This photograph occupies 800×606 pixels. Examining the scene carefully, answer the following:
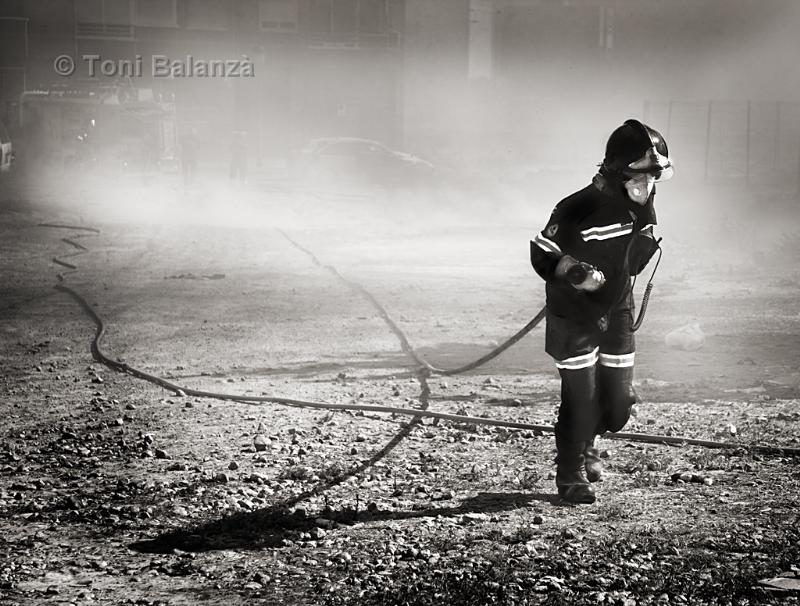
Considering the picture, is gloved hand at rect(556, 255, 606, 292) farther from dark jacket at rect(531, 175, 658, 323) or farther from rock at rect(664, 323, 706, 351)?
rock at rect(664, 323, 706, 351)

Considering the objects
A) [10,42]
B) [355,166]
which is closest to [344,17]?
[10,42]

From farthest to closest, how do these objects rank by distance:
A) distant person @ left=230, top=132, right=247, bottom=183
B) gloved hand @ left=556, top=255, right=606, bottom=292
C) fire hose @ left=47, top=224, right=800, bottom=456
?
distant person @ left=230, top=132, right=247, bottom=183
fire hose @ left=47, top=224, right=800, bottom=456
gloved hand @ left=556, top=255, right=606, bottom=292

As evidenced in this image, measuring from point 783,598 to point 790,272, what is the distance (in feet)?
37.4

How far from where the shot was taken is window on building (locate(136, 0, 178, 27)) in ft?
145

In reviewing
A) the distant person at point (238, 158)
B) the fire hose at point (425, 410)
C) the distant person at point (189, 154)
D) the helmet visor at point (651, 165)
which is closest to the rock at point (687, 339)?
the fire hose at point (425, 410)

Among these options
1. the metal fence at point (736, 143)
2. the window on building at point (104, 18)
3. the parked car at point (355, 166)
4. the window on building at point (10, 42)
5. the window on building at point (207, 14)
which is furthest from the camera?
the window on building at point (207, 14)

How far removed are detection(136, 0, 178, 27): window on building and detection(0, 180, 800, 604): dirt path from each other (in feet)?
109

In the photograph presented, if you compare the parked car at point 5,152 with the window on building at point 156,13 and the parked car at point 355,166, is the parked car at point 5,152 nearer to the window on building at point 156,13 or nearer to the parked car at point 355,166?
the parked car at point 355,166

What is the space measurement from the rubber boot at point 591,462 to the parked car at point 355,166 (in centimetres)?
2313

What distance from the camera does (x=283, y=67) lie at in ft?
146

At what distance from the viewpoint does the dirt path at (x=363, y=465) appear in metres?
4.70

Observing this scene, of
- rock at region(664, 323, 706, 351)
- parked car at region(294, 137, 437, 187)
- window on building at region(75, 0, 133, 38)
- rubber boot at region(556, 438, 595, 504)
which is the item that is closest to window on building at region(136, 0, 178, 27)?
window on building at region(75, 0, 133, 38)

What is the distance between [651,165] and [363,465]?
235cm

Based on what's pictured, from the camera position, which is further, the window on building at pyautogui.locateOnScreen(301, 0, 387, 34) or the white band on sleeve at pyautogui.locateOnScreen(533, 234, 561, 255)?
the window on building at pyautogui.locateOnScreen(301, 0, 387, 34)
